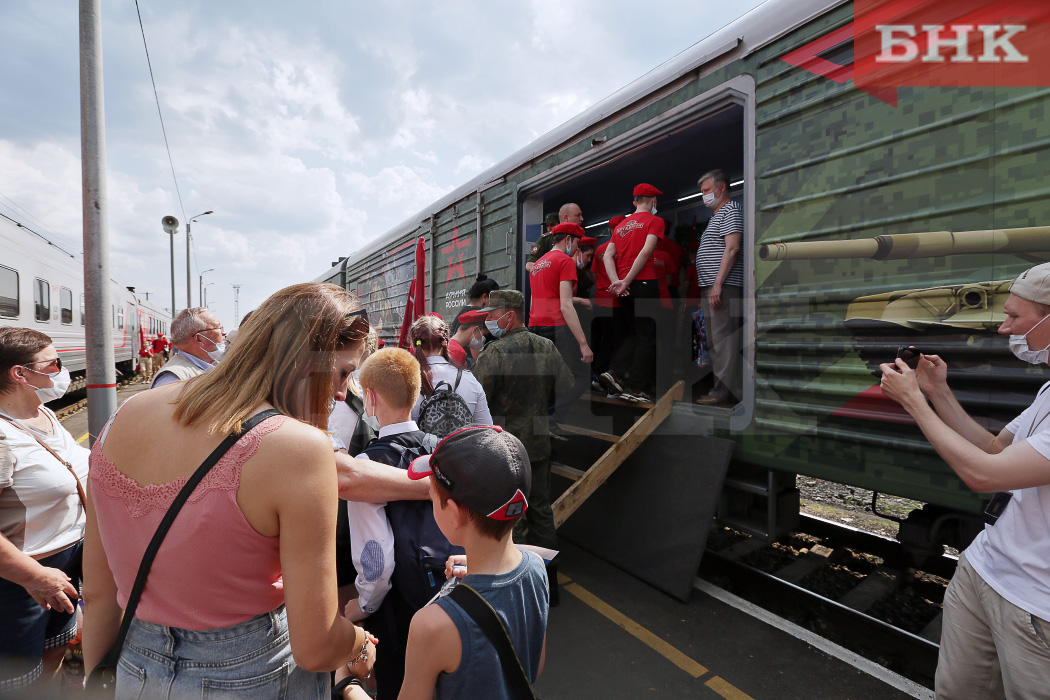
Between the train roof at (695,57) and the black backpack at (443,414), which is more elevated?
the train roof at (695,57)

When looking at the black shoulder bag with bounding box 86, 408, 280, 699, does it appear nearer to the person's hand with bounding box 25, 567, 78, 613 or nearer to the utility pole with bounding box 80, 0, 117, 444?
the person's hand with bounding box 25, 567, 78, 613

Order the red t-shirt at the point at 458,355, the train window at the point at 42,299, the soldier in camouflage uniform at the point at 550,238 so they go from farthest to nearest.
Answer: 1. the train window at the point at 42,299
2. the soldier in camouflage uniform at the point at 550,238
3. the red t-shirt at the point at 458,355

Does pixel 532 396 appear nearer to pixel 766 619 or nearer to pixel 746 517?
pixel 746 517

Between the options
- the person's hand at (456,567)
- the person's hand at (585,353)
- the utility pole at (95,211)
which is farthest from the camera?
the utility pole at (95,211)

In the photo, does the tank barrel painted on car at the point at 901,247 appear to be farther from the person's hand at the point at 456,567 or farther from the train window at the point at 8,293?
the train window at the point at 8,293

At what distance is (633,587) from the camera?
11.3 feet

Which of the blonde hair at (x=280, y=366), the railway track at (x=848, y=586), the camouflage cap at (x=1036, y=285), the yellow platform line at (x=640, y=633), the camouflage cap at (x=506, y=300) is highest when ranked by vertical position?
the camouflage cap at (x=506, y=300)

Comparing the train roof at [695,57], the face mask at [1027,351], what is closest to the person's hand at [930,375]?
the face mask at [1027,351]

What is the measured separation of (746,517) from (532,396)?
1.50m

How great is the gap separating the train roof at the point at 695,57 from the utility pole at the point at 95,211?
10.8 ft

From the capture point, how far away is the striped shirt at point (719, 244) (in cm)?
358

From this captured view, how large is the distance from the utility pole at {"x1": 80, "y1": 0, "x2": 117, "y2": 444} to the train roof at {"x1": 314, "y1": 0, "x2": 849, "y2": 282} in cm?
329

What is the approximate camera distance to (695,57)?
10.8 ft

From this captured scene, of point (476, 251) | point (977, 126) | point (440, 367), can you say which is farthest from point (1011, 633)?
point (476, 251)
